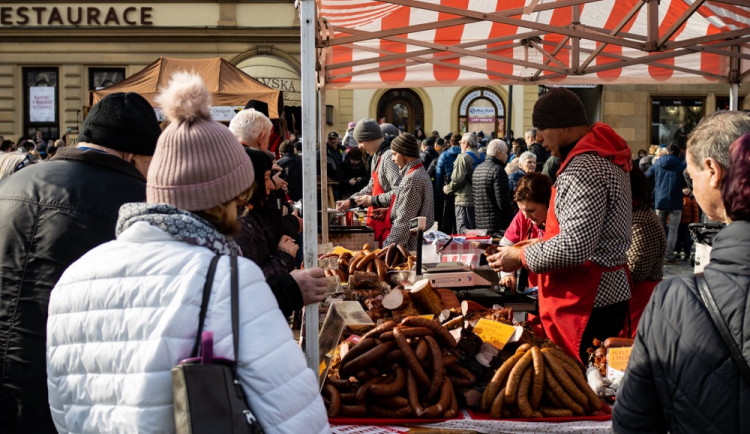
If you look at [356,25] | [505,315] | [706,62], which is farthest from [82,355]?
[706,62]

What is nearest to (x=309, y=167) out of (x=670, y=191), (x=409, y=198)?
(x=409, y=198)

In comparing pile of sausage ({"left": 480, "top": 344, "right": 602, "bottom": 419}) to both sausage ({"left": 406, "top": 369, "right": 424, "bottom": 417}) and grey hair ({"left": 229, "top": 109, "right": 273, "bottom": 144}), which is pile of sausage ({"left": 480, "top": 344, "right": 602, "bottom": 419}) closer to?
sausage ({"left": 406, "top": 369, "right": 424, "bottom": 417})

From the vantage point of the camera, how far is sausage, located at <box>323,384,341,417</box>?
119 inches

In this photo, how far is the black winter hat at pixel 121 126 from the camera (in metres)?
2.53

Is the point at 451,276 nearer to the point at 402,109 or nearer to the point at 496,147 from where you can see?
the point at 496,147

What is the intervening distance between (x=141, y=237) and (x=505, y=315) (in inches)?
106

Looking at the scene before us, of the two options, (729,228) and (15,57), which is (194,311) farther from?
(15,57)

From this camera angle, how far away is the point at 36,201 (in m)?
2.33

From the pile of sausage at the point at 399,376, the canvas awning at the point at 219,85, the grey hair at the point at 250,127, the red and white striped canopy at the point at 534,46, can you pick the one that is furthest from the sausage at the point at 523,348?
the canvas awning at the point at 219,85

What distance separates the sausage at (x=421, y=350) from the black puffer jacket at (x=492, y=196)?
5713 millimetres

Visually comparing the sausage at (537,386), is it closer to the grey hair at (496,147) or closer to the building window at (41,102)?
the grey hair at (496,147)

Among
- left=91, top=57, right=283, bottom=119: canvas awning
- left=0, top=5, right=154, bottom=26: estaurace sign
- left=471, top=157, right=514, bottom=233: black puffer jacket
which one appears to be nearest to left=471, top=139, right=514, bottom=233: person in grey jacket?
left=471, top=157, right=514, bottom=233: black puffer jacket

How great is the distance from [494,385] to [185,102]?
6.24 ft

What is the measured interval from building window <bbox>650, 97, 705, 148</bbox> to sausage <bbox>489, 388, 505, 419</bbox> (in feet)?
69.9
